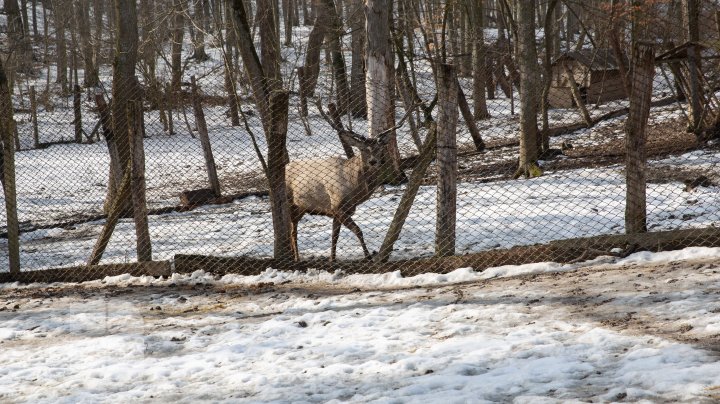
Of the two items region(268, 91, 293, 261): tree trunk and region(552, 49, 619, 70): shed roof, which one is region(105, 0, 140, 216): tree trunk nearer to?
region(268, 91, 293, 261): tree trunk

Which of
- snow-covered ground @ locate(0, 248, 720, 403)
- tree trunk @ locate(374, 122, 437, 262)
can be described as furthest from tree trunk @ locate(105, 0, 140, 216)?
tree trunk @ locate(374, 122, 437, 262)

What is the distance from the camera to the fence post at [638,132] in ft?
21.6

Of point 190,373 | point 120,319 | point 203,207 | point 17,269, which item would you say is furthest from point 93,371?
point 203,207

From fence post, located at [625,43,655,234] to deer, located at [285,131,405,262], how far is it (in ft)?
7.98

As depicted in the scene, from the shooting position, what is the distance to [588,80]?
965 inches

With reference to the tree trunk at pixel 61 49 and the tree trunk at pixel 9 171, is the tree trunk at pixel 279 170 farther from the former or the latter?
the tree trunk at pixel 61 49

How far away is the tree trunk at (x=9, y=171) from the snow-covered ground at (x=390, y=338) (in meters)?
1.03

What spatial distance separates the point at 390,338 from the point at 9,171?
4821 millimetres

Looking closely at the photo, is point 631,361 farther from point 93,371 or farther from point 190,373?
point 93,371

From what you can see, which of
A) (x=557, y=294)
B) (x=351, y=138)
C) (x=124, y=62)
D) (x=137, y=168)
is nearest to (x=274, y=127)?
(x=351, y=138)

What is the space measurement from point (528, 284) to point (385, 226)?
13.9ft

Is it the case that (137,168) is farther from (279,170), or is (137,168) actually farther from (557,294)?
(557,294)

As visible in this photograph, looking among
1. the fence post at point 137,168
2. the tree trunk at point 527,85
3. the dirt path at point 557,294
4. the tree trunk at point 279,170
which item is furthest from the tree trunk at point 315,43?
the dirt path at point 557,294

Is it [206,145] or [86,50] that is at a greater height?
[86,50]
